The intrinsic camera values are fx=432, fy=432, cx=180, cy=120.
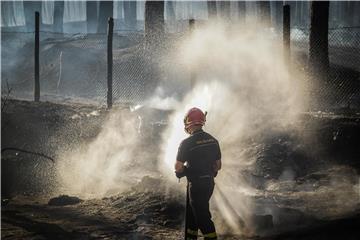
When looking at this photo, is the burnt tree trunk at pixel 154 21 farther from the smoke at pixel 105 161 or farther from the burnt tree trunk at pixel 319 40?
the burnt tree trunk at pixel 319 40

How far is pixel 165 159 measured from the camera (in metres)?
10.7

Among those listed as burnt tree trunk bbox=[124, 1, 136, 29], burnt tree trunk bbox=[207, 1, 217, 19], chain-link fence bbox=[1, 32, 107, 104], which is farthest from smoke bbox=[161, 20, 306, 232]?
burnt tree trunk bbox=[124, 1, 136, 29]

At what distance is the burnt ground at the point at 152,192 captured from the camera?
673cm

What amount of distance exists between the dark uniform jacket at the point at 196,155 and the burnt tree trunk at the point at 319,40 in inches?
311

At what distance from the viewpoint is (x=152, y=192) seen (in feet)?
27.1

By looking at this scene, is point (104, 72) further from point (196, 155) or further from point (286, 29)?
point (196, 155)

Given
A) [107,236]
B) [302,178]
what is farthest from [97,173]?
[302,178]

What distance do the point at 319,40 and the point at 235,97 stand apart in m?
3.36

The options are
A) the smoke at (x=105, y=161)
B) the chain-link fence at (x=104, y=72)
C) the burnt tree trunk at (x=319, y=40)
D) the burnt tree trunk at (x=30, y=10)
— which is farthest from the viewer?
the burnt tree trunk at (x=30, y=10)

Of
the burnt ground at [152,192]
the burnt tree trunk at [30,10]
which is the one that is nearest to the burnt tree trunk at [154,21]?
the burnt ground at [152,192]

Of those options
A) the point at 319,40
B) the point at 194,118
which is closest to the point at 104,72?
the point at 319,40

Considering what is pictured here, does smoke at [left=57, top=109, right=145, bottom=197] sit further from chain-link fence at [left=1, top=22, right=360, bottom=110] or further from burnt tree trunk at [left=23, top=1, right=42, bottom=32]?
burnt tree trunk at [left=23, top=1, right=42, bottom=32]

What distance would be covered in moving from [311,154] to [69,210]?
5469 millimetres

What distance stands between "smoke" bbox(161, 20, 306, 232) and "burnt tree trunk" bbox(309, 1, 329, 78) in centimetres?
114
